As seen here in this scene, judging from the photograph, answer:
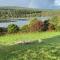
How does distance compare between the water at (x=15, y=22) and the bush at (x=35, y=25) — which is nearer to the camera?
the water at (x=15, y=22)

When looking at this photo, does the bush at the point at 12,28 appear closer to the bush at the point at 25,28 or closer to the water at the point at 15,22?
the water at the point at 15,22

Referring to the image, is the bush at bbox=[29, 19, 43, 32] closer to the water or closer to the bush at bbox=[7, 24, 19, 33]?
the water

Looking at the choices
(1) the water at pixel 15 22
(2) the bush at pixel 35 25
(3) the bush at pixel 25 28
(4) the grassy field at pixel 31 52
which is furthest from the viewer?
(2) the bush at pixel 35 25

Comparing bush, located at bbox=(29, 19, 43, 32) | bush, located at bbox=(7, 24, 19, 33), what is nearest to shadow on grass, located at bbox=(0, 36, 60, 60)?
bush, located at bbox=(7, 24, 19, 33)

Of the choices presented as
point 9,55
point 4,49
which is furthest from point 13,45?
point 9,55

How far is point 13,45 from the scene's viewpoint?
4301 mm

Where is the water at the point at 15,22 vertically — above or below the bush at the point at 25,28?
above

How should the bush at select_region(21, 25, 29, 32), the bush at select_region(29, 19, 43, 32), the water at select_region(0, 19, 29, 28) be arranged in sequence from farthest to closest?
the bush at select_region(29, 19, 43, 32)
the bush at select_region(21, 25, 29, 32)
the water at select_region(0, 19, 29, 28)

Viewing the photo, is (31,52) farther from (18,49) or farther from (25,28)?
(25,28)

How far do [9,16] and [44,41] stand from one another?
2157 mm

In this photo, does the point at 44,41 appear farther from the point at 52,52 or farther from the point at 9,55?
the point at 9,55

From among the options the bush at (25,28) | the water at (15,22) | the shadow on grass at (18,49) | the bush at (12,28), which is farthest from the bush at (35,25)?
the shadow on grass at (18,49)

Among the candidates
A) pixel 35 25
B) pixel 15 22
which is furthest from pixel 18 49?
pixel 35 25

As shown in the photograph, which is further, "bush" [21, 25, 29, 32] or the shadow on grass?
"bush" [21, 25, 29, 32]
